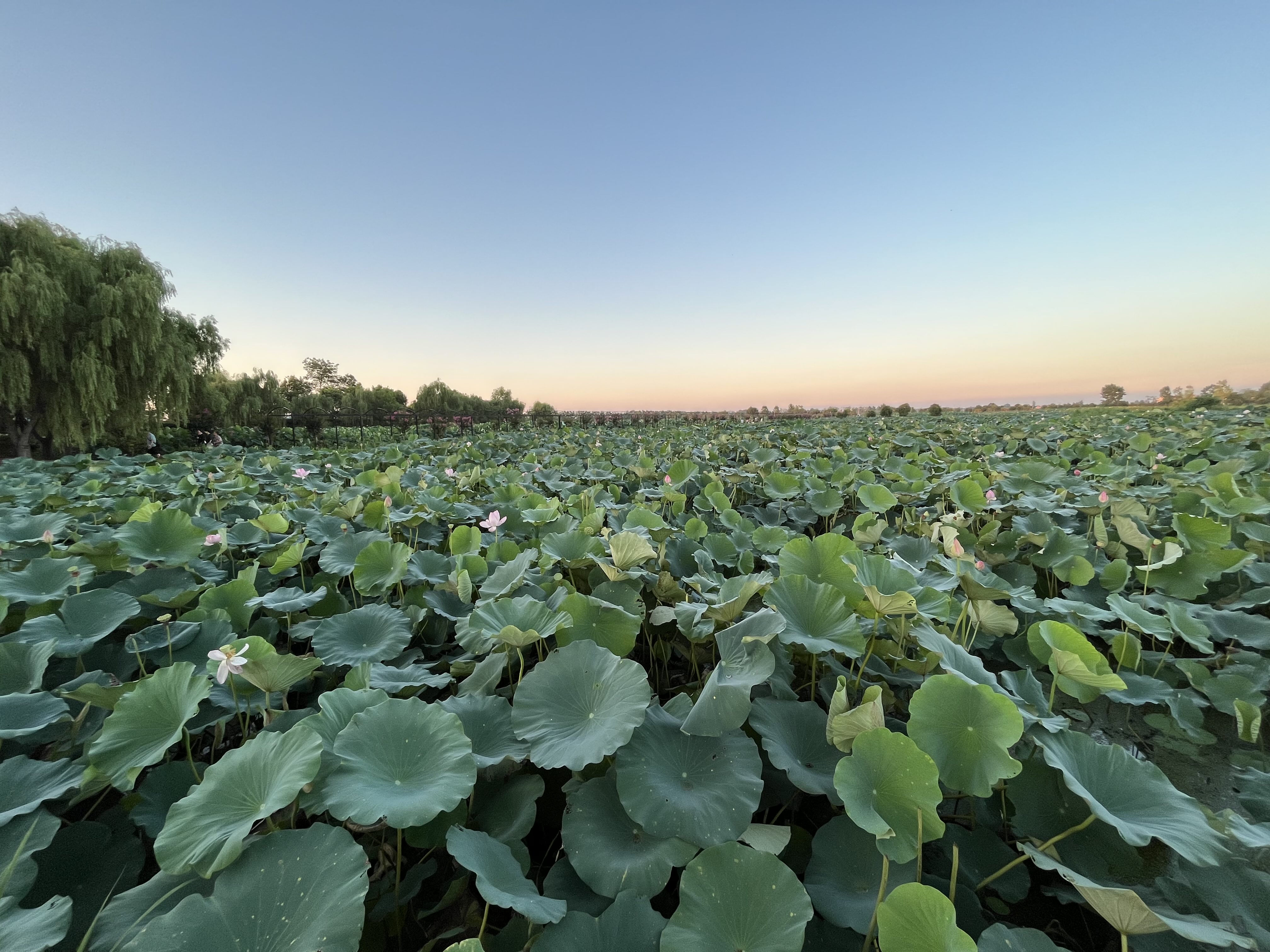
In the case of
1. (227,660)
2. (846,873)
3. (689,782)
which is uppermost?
(227,660)

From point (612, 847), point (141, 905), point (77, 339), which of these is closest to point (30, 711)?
point (141, 905)

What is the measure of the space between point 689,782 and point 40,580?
1939 mm

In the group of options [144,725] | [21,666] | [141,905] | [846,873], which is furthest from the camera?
[21,666]

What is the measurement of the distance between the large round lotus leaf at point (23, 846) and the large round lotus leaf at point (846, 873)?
105 cm

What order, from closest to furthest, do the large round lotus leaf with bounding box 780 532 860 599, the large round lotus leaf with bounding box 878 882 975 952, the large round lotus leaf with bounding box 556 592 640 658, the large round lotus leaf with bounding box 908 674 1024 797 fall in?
the large round lotus leaf with bounding box 878 882 975 952, the large round lotus leaf with bounding box 908 674 1024 797, the large round lotus leaf with bounding box 556 592 640 658, the large round lotus leaf with bounding box 780 532 860 599

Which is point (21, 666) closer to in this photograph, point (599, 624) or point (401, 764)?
point (401, 764)

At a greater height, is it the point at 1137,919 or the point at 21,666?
the point at 21,666

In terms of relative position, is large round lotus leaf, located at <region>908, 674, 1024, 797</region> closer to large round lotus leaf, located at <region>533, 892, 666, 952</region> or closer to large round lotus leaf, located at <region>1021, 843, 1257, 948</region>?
large round lotus leaf, located at <region>1021, 843, 1257, 948</region>

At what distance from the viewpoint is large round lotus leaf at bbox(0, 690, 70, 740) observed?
0.93 metres

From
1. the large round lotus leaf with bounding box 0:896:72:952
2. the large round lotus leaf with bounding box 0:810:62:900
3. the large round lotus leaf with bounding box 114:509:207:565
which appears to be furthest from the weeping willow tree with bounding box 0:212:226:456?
the large round lotus leaf with bounding box 0:896:72:952

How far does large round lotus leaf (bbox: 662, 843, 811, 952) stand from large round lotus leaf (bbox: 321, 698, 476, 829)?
32 centimetres

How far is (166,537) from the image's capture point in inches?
65.7

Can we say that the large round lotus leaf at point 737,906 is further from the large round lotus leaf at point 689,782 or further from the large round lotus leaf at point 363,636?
the large round lotus leaf at point 363,636

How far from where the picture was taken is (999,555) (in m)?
1.95
